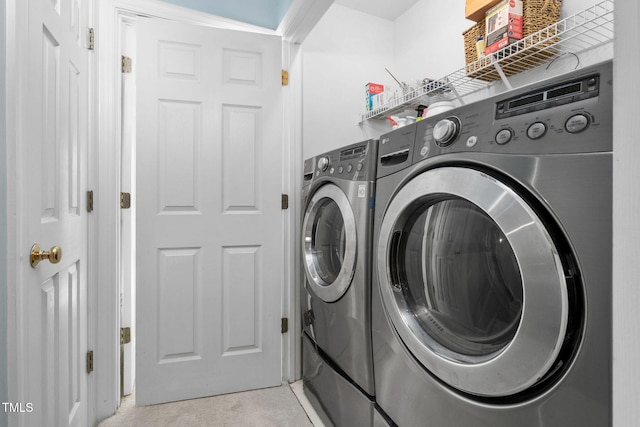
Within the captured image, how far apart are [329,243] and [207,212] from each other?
72 cm

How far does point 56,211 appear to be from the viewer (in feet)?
3.72

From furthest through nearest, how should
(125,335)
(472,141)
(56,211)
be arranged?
(125,335)
(56,211)
(472,141)

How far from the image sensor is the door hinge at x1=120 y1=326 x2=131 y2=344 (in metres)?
1.81

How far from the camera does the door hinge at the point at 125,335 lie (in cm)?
181

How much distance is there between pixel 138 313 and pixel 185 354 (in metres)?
0.33

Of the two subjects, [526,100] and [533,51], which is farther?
[533,51]

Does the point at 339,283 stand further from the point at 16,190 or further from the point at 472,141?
the point at 16,190

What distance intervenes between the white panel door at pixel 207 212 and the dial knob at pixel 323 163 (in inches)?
15.3

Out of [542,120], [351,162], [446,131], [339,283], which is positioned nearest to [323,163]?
[351,162]

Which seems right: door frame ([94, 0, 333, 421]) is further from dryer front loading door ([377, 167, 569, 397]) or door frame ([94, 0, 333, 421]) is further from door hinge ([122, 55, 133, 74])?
dryer front loading door ([377, 167, 569, 397])

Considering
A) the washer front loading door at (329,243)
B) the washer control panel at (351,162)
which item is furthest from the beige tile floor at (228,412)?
the washer control panel at (351,162)

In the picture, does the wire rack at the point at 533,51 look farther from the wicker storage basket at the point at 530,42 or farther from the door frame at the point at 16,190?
the door frame at the point at 16,190

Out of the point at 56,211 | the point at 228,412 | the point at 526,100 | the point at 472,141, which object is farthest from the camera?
the point at 228,412

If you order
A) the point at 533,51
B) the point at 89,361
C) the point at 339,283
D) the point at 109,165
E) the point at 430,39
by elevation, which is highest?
the point at 430,39
